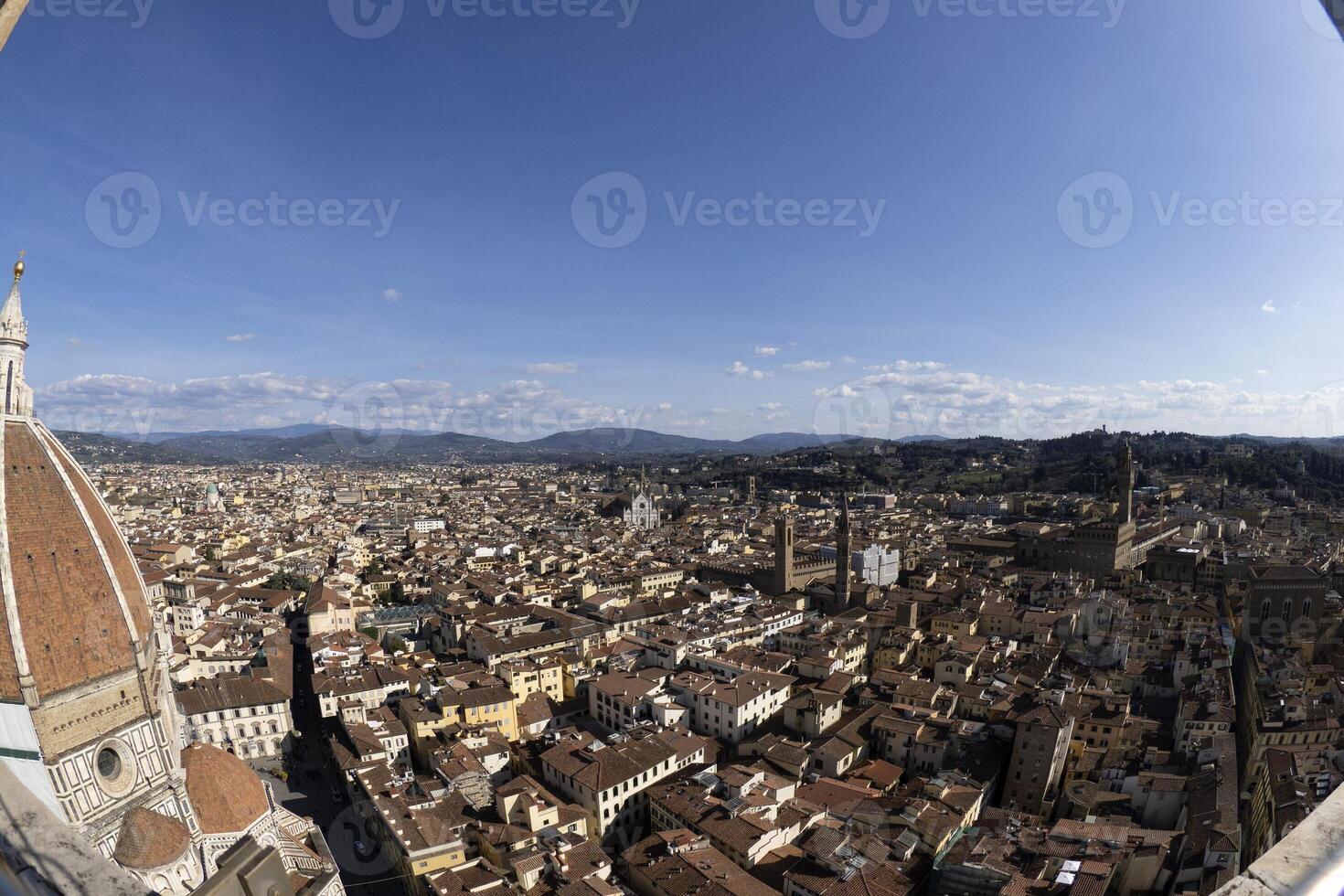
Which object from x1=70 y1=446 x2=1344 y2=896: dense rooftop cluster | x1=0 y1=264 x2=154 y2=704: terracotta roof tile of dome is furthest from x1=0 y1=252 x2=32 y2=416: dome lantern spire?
x1=70 y1=446 x2=1344 y2=896: dense rooftop cluster

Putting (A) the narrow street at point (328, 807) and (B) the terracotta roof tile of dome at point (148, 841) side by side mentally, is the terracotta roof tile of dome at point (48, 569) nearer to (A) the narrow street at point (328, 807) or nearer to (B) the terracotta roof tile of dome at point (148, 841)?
(B) the terracotta roof tile of dome at point (148, 841)

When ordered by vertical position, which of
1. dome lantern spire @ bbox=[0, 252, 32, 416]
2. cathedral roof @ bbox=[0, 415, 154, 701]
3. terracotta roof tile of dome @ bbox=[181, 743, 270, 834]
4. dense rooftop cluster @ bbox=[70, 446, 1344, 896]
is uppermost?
dome lantern spire @ bbox=[0, 252, 32, 416]

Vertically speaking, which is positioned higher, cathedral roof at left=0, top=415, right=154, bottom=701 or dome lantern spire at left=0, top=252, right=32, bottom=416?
dome lantern spire at left=0, top=252, right=32, bottom=416

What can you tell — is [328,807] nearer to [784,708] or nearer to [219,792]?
[219,792]

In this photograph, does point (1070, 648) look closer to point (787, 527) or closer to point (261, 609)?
point (787, 527)

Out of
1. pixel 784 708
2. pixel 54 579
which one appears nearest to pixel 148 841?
pixel 54 579

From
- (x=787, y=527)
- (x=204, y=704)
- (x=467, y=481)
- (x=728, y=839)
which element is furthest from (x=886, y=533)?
(x=467, y=481)

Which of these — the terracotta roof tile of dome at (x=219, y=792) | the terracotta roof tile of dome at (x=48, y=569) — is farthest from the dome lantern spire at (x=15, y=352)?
the terracotta roof tile of dome at (x=219, y=792)

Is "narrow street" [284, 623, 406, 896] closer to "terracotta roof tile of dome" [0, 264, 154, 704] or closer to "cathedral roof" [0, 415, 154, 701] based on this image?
"terracotta roof tile of dome" [0, 264, 154, 704]
